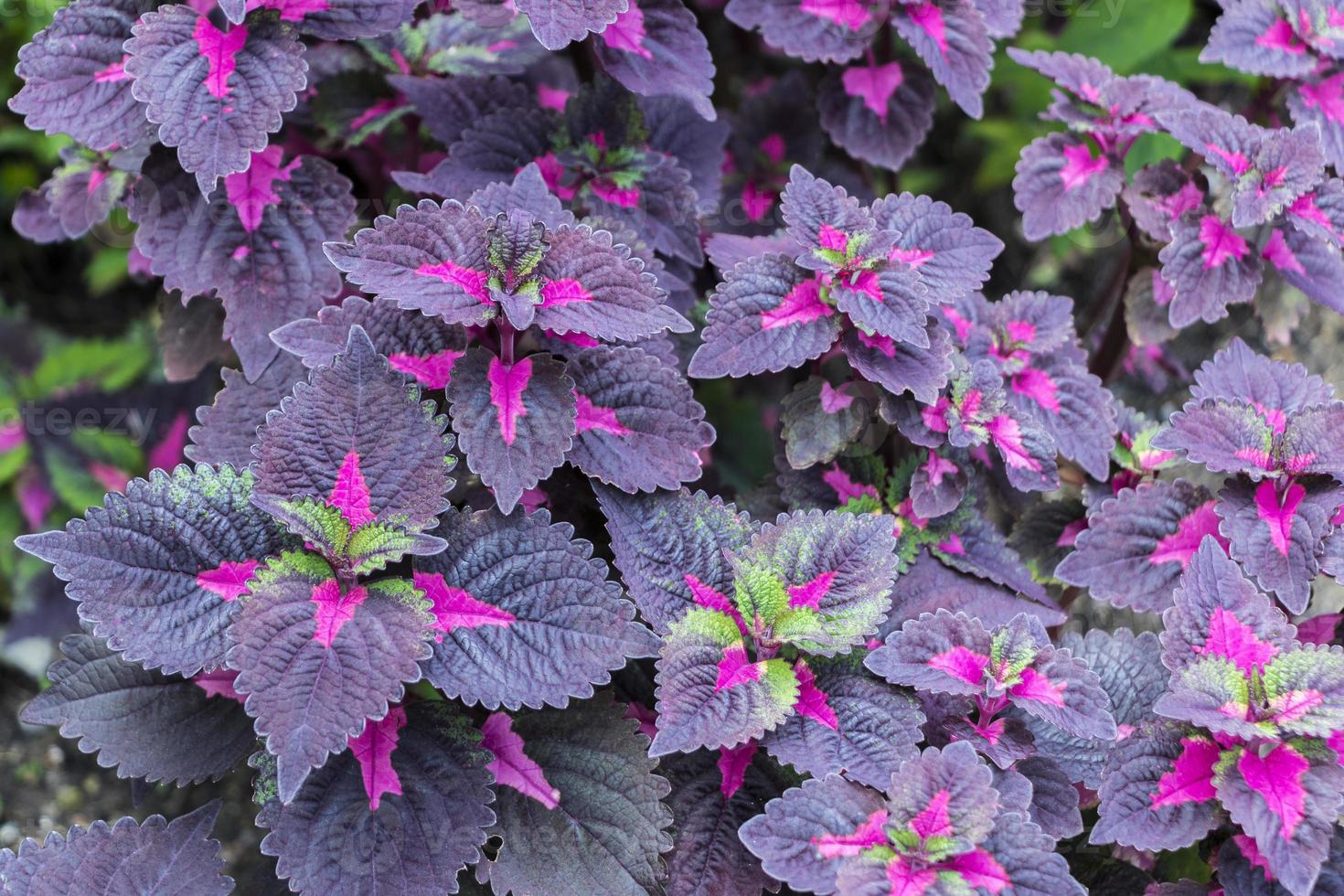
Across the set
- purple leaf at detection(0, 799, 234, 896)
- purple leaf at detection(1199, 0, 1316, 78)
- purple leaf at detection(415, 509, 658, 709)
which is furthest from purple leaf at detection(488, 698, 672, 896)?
purple leaf at detection(1199, 0, 1316, 78)

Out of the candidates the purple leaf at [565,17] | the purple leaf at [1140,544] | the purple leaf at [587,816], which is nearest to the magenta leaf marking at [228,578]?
the purple leaf at [587,816]

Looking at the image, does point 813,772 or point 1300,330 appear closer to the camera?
point 813,772

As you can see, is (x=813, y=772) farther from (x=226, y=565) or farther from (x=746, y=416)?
(x=746, y=416)

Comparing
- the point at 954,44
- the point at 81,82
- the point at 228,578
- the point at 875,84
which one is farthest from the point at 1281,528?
the point at 81,82

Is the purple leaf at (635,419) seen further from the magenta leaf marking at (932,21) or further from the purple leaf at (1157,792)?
the magenta leaf marking at (932,21)

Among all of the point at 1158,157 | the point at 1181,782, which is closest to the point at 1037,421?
the point at 1181,782
